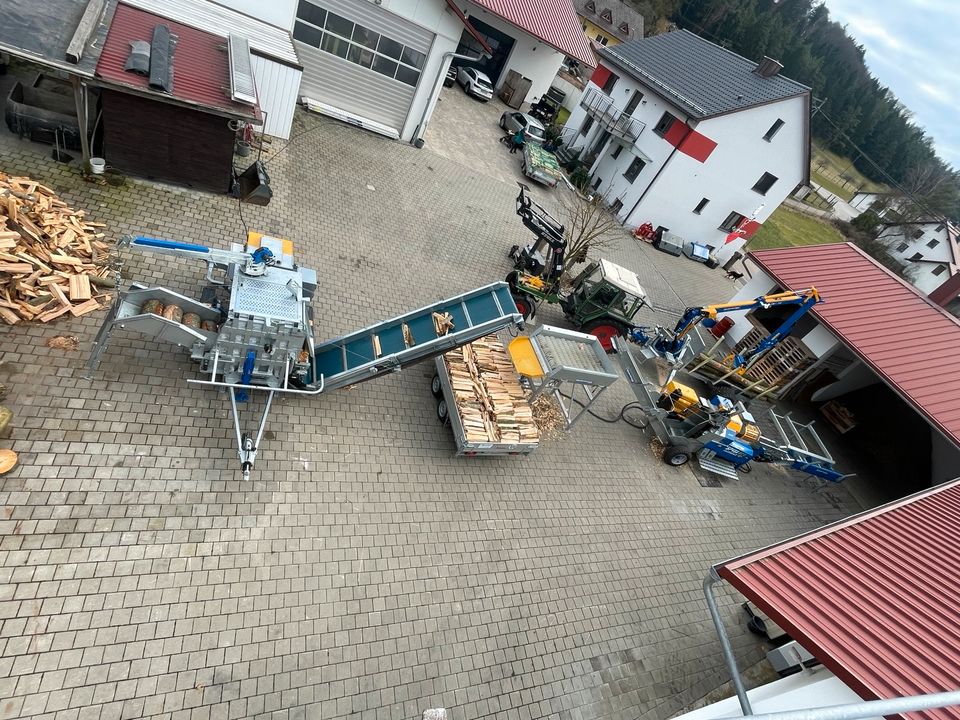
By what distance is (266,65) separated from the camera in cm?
1233

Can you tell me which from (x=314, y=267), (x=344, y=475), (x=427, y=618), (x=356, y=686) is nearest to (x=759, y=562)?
(x=427, y=618)

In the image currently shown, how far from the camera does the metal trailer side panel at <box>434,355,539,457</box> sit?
8531 millimetres

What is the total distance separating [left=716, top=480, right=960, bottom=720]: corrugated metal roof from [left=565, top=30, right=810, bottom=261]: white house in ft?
60.4

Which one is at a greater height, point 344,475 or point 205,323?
point 205,323

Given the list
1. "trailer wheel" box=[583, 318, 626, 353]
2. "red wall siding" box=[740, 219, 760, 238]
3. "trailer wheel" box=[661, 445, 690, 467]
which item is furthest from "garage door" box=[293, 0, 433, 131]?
"red wall siding" box=[740, 219, 760, 238]

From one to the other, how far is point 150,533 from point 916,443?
21598 millimetres

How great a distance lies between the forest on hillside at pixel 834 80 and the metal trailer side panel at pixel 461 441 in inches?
2299

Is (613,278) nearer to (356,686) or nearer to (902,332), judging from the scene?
(902,332)

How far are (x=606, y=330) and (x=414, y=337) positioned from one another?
6.79 m

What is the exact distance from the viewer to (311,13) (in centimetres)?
Result: 1441

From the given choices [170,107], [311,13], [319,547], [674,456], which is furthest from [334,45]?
[674,456]

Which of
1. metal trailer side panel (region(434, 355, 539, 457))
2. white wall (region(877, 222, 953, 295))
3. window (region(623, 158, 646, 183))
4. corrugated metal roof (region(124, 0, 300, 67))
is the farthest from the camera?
white wall (region(877, 222, 953, 295))

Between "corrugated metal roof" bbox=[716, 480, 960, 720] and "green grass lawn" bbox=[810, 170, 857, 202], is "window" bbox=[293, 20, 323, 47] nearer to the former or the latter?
"corrugated metal roof" bbox=[716, 480, 960, 720]

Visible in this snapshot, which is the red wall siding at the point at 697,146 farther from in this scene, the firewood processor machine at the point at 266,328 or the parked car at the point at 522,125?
the firewood processor machine at the point at 266,328
